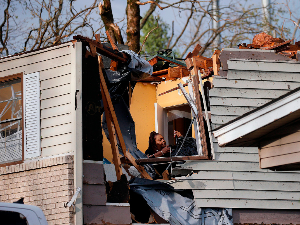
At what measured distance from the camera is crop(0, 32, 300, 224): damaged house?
7.66m

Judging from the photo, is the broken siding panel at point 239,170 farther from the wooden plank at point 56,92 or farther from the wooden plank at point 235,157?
the wooden plank at point 56,92

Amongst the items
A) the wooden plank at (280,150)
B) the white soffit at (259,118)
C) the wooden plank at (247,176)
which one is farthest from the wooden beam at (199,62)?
the white soffit at (259,118)

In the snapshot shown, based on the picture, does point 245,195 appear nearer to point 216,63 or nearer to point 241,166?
point 241,166

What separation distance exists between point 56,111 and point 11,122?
108 cm

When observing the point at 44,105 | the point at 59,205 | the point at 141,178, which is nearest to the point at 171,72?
the point at 141,178

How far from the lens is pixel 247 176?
361 inches

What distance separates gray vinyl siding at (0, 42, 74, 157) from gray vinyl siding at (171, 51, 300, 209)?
2.68 metres

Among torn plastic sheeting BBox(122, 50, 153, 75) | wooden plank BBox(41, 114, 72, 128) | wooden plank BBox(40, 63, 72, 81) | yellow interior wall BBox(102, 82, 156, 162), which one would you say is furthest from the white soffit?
yellow interior wall BBox(102, 82, 156, 162)

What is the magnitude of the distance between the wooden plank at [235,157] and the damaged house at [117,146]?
0.07 ft

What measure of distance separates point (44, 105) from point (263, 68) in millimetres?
4984

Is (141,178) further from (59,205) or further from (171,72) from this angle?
(171,72)

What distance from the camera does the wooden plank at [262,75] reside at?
31.6ft

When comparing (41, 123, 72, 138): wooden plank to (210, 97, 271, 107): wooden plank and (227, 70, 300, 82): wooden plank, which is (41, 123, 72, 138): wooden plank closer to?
(210, 97, 271, 107): wooden plank

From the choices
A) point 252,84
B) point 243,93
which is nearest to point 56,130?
point 243,93
